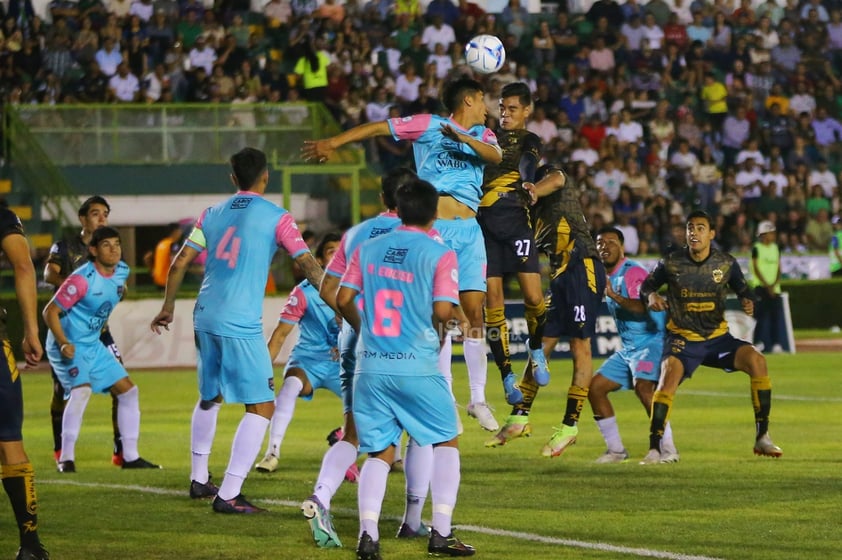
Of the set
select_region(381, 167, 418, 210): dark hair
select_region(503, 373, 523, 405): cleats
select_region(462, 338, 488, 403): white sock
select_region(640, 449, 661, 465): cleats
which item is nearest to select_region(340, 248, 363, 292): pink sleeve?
select_region(381, 167, 418, 210): dark hair

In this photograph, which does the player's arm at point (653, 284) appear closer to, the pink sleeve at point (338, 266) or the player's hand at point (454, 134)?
the player's hand at point (454, 134)

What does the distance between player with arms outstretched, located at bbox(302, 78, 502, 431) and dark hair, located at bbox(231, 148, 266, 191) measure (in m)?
0.89

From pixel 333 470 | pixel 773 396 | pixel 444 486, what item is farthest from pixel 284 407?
pixel 773 396

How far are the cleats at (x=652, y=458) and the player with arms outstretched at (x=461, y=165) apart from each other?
2.44 m

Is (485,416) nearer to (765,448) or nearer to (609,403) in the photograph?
(609,403)

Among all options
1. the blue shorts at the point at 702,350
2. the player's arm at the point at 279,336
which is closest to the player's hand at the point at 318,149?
the player's arm at the point at 279,336

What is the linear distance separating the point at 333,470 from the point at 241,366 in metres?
1.50

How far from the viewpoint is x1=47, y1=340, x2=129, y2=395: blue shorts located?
1282 centimetres

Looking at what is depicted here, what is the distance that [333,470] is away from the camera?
8.62 m

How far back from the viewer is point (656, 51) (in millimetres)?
34000

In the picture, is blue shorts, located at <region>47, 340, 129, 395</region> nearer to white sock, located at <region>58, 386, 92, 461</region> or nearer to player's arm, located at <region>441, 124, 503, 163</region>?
white sock, located at <region>58, 386, 92, 461</region>

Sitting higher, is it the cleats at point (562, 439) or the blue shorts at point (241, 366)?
the blue shorts at point (241, 366)

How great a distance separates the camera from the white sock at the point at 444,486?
8.09 metres

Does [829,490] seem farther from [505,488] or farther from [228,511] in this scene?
[228,511]
